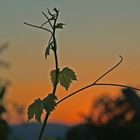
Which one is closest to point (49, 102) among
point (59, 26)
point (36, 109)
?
point (36, 109)

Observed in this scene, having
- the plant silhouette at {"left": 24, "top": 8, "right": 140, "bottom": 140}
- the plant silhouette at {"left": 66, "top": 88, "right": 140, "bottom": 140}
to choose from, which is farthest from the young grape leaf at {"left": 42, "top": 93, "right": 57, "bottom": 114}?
the plant silhouette at {"left": 66, "top": 88, "right": 140, "bottom": 140}

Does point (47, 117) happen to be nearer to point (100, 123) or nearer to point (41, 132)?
point (41, 132)

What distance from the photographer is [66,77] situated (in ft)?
9.64

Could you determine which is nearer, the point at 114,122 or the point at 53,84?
the point at 53,84

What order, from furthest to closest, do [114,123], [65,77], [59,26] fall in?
[114,123]
[65,77]
[59,26]

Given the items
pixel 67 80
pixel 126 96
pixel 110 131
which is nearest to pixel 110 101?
pixel 126 96

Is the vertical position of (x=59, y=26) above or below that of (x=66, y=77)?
above

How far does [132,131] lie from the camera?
211 feet

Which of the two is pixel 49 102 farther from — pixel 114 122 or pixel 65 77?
pixel 114 122

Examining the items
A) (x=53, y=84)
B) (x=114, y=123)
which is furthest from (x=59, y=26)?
(x=114, y=123)

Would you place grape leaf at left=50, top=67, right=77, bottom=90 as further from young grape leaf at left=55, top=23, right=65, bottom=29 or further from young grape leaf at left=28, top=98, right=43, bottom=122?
young grape leaf at left=55, top=23, right=65, bottom=29

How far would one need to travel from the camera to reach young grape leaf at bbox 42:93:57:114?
2762 millimetres

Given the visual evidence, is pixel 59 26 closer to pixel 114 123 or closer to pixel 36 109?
pixel 36 109

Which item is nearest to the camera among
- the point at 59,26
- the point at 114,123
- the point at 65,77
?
the point at 59,26
